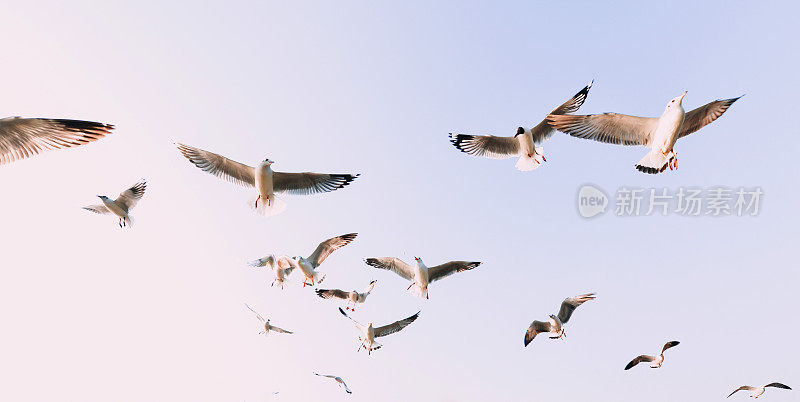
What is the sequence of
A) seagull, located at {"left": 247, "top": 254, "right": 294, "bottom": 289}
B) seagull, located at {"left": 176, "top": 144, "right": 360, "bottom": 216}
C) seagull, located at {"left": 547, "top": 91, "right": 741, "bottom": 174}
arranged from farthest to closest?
seagull, located at {"left": 247, "top": 254, "right": 294, "bottom": 289}, seagull, located at {"left": 176, "top": 144, "right": 360, "bottom": 216}, seagull, located at {"left": 547, "top": 91, "right": 741, "bottom": 174}

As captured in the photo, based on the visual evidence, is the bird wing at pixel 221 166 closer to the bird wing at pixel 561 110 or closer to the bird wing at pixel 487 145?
the bird wing at pixel 487 145

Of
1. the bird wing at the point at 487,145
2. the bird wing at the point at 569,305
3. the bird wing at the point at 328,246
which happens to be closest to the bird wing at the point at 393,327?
the bird wing at the point at 328,246

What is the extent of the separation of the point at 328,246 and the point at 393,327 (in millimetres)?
2841

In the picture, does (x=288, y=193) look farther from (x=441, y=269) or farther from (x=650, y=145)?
(x=650, y=145)

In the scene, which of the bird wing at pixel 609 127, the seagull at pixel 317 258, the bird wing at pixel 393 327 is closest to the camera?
the bird wing at pixel 609 127

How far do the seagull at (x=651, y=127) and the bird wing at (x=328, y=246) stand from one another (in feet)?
19.0

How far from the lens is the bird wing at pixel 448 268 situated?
11680 mm

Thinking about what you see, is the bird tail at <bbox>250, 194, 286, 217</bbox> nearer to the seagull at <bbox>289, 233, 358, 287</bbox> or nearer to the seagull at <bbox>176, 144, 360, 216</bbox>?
the seagull at <bbox>176, 144, 360, 216</bbox>

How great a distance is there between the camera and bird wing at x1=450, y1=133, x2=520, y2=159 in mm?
9898

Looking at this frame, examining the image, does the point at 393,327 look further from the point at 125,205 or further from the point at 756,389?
the point at 756,389

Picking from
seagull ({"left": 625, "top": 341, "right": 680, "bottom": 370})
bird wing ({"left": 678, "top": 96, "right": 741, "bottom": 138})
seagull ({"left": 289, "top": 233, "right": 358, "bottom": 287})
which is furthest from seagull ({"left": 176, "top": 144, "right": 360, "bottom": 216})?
seagull ({"left": 625, "top": 341, "right": 680, "bottom": 370})

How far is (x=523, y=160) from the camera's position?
32.2 ft

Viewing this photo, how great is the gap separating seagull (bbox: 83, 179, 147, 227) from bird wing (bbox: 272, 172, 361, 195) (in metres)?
3.89

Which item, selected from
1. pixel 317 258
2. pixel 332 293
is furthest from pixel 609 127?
pixel 332 293
